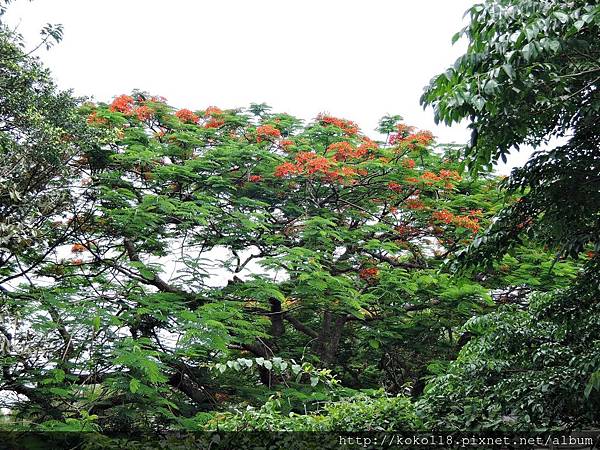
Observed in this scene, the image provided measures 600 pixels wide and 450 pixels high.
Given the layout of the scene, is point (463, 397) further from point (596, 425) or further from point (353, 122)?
point (353, 122)

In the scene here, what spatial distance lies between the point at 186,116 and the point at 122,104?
1.03 metres

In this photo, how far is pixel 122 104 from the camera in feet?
30.5

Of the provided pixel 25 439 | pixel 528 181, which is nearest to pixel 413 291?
pixel 528 181

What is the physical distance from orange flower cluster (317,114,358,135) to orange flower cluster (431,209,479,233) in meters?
2.35

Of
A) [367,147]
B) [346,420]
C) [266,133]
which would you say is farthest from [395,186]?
[346,420]

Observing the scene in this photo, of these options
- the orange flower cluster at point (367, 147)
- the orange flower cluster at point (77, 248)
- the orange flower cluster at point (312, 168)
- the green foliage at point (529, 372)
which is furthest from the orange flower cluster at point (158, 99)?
the green foliage at point (529, 372)

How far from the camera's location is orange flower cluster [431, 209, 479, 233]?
319 inches

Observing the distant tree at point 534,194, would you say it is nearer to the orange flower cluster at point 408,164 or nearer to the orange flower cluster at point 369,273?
the orange flower cluster at point 369,273

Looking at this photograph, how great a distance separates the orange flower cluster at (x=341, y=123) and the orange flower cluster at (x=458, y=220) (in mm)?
2346

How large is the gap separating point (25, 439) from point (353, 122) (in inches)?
341

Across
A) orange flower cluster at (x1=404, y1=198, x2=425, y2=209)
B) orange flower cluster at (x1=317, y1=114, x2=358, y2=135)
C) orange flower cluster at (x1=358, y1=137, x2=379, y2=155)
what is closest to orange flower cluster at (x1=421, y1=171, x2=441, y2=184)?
orange flower cluster at (x1=404, y1=198, x2=425, y2=209)

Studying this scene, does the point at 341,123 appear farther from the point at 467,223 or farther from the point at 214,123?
the point at 467,223

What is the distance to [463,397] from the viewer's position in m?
4.16

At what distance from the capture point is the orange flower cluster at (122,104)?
9258 mm
